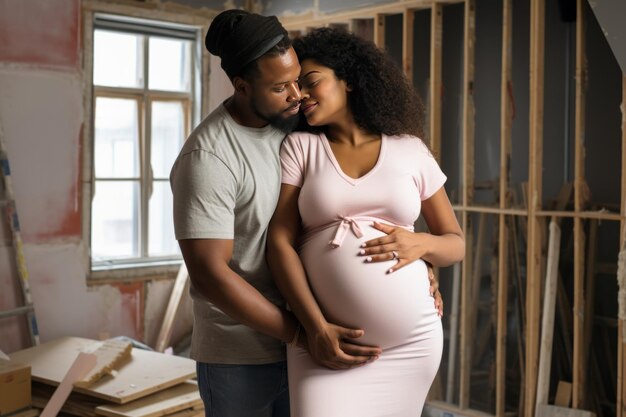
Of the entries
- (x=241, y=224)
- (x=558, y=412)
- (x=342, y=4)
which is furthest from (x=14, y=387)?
(x=342, y=4)

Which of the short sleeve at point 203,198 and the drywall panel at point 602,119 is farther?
the drywall panel at point 602,119

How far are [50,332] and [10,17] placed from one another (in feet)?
6.24

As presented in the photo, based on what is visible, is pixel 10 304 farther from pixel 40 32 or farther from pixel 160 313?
pixel 40 32

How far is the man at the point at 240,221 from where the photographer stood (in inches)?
71.7

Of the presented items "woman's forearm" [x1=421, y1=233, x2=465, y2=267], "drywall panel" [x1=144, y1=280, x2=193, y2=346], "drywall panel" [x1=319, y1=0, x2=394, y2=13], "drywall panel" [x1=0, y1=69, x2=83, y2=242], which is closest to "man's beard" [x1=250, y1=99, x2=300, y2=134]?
"woman's forearm" [x1=421, y1=233, x2=465, y2=267]

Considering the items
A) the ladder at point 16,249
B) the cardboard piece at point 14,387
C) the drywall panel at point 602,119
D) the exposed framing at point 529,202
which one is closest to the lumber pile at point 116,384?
the cardboard piece at point 14,387

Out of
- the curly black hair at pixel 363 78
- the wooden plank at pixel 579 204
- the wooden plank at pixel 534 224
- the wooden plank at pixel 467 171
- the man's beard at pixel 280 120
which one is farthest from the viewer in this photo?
the wooden plank at pixel 467 171

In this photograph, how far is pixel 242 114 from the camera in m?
1.94

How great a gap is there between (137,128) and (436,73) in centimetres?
205

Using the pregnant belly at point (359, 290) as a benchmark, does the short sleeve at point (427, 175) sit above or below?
above

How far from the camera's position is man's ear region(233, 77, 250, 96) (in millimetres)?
1888

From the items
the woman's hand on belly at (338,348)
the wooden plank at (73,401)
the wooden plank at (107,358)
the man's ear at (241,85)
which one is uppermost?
the man's ear at (241,85)

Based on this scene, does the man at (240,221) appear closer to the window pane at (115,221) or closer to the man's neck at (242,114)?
the man's neck at (242,114)

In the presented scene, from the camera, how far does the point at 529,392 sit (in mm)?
4148
